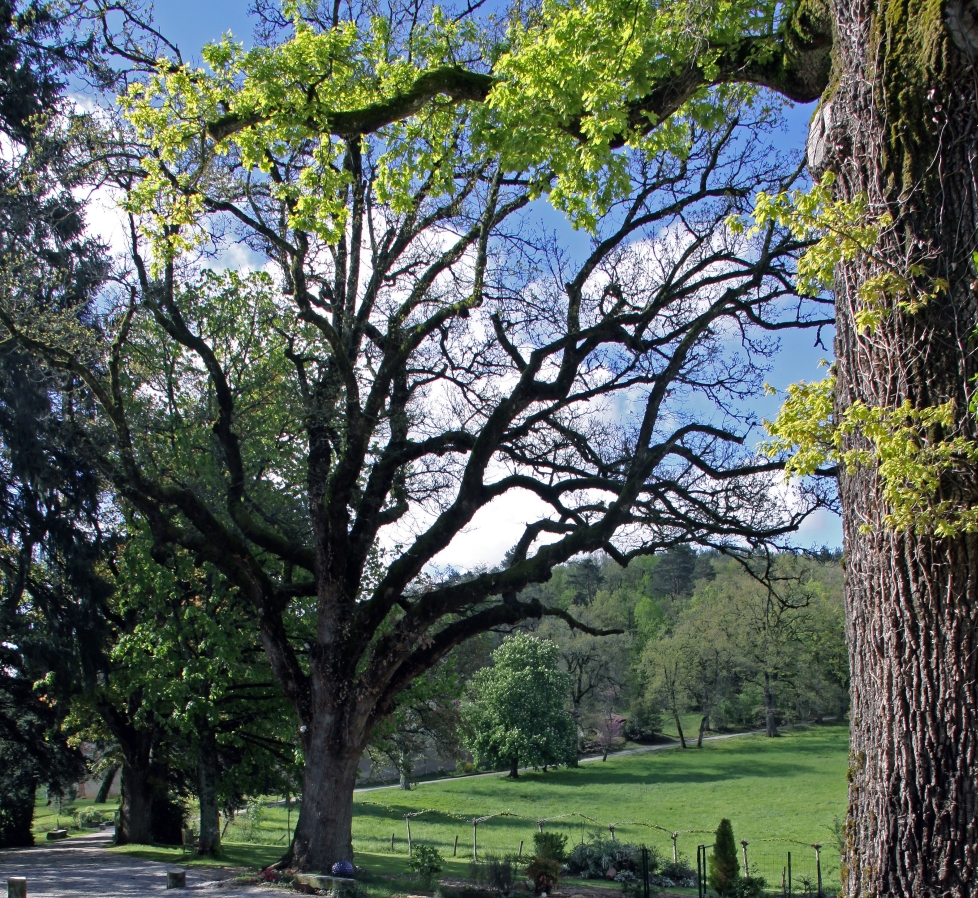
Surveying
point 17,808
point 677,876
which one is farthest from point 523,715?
point 677,876

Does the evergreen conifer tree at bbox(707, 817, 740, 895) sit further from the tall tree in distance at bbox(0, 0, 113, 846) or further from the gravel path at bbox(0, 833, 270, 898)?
the tall tree in distance at bbox(0, 0, 113, 846)

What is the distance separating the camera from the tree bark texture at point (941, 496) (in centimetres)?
446

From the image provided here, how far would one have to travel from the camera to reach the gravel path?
13000 millimetres

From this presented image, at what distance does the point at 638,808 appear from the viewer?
40.7 metres

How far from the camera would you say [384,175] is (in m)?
8.79

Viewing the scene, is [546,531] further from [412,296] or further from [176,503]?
[176,503]

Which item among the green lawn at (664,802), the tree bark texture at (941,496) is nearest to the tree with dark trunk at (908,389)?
the tree bark texture at (941,496)

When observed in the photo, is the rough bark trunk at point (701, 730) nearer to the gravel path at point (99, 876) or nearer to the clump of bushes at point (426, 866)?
the gravel path at point (99, 876)

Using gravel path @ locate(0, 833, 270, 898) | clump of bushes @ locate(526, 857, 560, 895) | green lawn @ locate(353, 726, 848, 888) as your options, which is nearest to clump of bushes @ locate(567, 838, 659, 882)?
clump of bushes @ locate(526, 857, 560, 895)

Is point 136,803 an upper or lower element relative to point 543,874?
lower

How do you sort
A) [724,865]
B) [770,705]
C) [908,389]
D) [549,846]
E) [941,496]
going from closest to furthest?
1. [941,496]
2. [908,389]
3. [549,846]
4. [724,865]
5. [770,705]

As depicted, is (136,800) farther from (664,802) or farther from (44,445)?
(664,802)

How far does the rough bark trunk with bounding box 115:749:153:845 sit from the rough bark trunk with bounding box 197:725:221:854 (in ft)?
9.88

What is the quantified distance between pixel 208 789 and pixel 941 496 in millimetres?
19622
